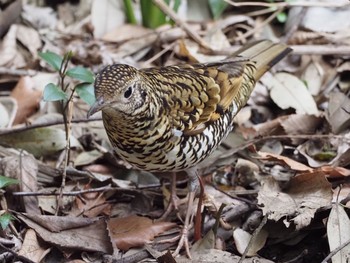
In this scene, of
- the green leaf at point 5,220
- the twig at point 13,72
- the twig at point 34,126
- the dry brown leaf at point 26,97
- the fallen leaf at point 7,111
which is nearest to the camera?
the green leaf at point 5,220

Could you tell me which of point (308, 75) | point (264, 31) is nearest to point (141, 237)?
point (308, 75)

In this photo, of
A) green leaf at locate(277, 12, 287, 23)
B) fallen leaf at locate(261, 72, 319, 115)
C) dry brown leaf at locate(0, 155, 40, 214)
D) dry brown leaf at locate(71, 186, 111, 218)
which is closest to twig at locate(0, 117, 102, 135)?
dry brown leaf at locate(0, 155, 40, 214)

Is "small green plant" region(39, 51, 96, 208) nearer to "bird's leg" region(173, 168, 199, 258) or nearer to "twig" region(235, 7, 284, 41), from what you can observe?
"bird's leg" region(173, 168, 199, 258)

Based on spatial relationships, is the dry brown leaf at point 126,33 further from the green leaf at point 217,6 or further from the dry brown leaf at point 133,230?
the dry brown leaf at point 133,230

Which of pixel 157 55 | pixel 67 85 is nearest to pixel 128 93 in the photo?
pixel 67 85

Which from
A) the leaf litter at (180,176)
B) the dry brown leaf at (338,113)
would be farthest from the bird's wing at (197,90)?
the dry brown leaf at (338,113)

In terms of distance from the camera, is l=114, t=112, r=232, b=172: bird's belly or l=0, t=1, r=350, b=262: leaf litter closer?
l=114, t=112, r=232, b=172: bird's belly
